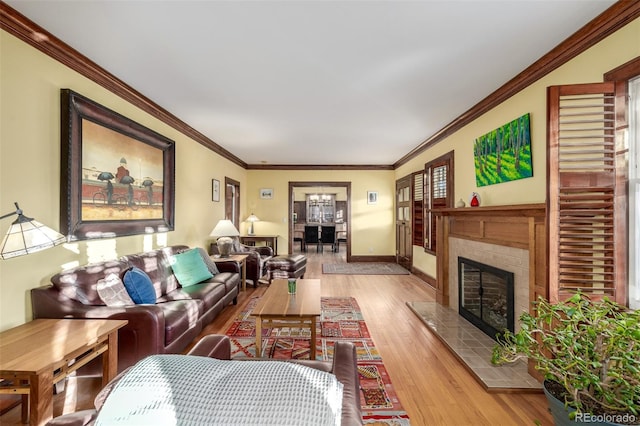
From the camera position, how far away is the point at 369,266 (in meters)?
7.20

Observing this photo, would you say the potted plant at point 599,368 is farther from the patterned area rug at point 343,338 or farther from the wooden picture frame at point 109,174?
the wooden picture frame at point 109,174

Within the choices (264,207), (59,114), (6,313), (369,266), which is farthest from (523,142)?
(264,207)

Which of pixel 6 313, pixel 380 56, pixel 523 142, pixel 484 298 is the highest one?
pixel 380 56

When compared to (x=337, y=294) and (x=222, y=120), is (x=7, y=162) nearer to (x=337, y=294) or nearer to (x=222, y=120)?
(x=222, y=120)

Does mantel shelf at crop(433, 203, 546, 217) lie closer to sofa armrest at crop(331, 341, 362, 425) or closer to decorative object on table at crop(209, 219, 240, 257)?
sofa armrest at crop(331, 341, 362, 425)

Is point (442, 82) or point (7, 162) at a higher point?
point (442, 82)

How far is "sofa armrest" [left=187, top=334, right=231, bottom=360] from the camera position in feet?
4.98

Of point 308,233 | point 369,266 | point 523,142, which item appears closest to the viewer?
point 523,142

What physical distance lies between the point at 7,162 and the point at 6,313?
0.99 meters

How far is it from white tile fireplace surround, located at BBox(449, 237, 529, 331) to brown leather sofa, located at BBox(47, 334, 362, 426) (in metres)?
1.98

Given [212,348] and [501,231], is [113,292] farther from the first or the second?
[501,231]

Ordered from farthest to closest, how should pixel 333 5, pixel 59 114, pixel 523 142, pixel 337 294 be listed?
pixel 337 294 → pixel 523 142 → pixel 59 114 → pixel 333 5

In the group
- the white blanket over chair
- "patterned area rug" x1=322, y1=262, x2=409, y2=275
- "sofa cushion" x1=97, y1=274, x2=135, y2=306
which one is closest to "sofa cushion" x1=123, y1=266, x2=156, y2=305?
"sofa cushion" x1=97, y1=274, x2=135, y2=306

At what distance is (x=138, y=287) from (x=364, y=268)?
506cm
